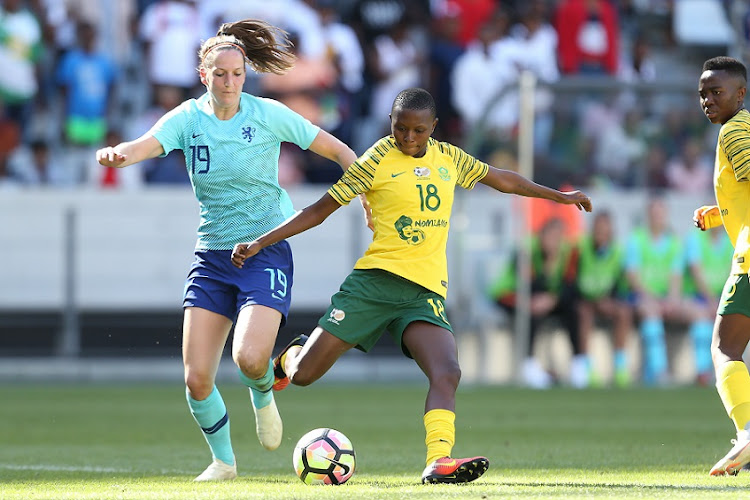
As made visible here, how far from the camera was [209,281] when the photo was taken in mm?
8055

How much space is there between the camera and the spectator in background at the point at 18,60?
1852 centimetres

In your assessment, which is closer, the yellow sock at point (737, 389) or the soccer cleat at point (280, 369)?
the yellow sock at point (737, 389)

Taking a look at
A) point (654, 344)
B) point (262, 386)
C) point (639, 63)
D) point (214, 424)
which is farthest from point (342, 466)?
point (639, 63)

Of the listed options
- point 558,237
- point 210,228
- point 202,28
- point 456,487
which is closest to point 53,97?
point 202,28

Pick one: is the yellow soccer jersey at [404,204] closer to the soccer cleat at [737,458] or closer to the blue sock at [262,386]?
the blue sock at [262,386]

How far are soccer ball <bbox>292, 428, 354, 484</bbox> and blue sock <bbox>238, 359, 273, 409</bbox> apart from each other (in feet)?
2.40

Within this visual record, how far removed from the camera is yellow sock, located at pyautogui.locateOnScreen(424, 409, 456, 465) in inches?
283

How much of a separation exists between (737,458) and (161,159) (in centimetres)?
1225

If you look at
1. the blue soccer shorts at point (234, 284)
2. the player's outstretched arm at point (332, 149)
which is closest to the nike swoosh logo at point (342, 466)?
the blue soccer shorts at point (234, 284)

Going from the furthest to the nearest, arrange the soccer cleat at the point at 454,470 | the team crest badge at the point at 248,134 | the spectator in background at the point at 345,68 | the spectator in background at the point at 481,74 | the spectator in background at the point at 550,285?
the spectator in background at the point at 481,74, the spectator in background at the point at 345,68, the spectator in background at the point at 550,285, the team crest badge at the point at 248,134, the soccer cleat at the point at 454,470

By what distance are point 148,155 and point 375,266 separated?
1.43 meters

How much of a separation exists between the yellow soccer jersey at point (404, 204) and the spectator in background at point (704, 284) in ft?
35.1

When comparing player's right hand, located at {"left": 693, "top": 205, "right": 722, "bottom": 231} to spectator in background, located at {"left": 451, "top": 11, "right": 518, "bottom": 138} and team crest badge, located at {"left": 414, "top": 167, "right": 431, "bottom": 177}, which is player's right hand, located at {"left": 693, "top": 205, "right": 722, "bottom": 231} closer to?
team crest badge, located at {"left": 414, "top": 167, "right": 431, "bottom": 177}

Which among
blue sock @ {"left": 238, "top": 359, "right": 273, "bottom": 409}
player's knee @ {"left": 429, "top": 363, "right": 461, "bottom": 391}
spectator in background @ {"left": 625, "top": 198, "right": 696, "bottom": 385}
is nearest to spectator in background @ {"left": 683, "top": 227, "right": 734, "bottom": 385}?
spectator in background @ {"left": 625, "top": 198, "right": 696, "bottom": 385}
